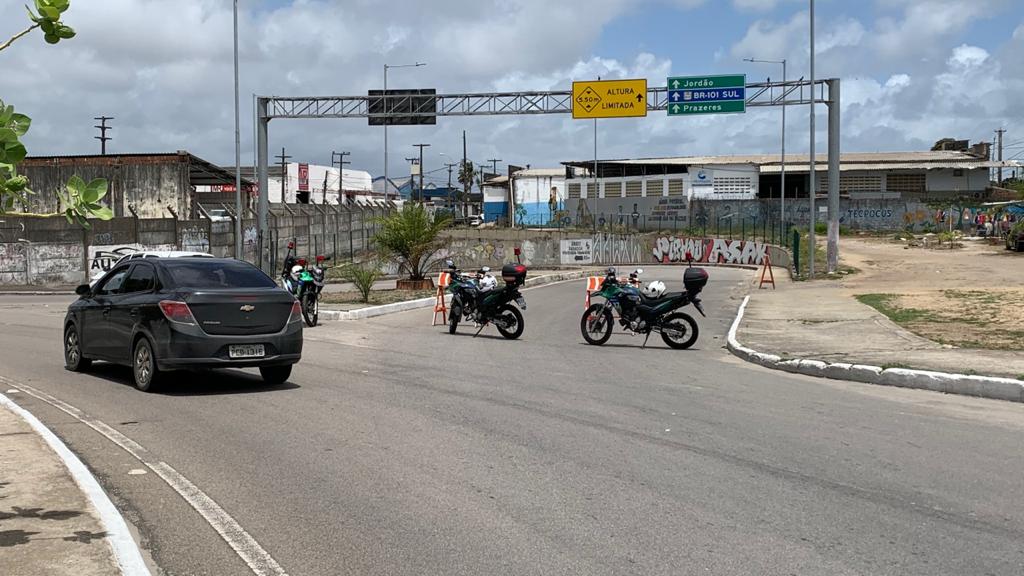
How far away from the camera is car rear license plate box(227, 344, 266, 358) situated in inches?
434

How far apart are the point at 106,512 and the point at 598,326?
11.8 m

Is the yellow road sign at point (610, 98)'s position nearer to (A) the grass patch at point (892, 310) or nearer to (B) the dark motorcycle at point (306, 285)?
(A) the grass patch at point (892, 310)

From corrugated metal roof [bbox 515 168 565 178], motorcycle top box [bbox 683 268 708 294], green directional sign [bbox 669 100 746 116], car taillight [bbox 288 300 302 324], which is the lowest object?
car taillight [bbox 288 300 302 324]

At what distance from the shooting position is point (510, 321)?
18047 millimetres

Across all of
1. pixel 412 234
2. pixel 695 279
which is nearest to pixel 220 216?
pixel 412 234

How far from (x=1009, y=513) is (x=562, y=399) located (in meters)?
5.28

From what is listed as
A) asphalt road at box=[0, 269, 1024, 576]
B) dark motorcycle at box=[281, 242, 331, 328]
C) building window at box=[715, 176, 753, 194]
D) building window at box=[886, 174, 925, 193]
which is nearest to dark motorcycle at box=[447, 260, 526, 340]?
dark motorcycle at box=[281, 242, 331, 328]

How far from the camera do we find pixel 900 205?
6838cm

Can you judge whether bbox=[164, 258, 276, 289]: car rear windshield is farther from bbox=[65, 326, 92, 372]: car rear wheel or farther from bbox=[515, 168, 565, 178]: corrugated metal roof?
bbox=[515, 168, 565, 178]: corrugated metal roof

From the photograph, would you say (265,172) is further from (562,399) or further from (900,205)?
(900,205)

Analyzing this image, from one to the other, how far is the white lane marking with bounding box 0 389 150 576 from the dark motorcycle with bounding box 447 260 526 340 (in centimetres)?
1004

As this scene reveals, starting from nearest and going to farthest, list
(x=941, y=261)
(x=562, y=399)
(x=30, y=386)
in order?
(x=562, y=399) → (x=30, y=386) → (x=941, y=261)

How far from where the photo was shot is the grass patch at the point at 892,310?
62.2 feet

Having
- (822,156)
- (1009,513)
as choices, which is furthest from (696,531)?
(822,156)
